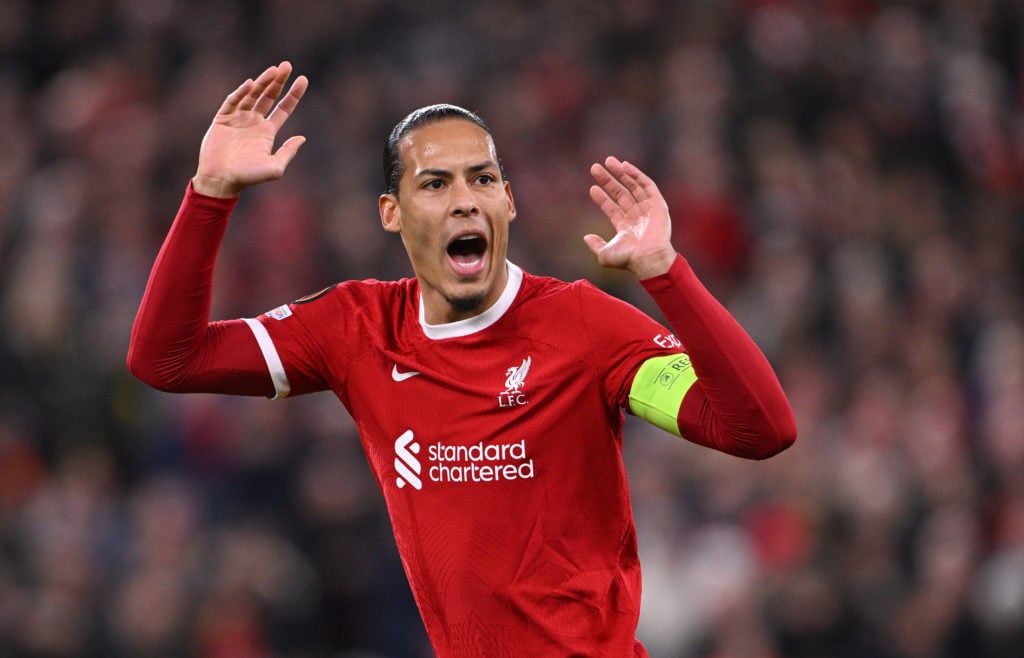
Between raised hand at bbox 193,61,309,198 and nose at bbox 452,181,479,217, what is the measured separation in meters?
0.43

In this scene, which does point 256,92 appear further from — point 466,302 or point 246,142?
point 466,302

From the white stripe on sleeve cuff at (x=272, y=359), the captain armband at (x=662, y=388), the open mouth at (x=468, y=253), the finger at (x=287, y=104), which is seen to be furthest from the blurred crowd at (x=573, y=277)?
the finger at (x=287, y=104)

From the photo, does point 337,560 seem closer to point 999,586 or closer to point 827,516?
point 827,516

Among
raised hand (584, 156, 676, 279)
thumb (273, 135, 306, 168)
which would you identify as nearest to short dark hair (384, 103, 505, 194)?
thumb (273, 135, 306, 168)

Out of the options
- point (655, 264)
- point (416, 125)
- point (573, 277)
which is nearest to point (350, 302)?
point (416, 125)

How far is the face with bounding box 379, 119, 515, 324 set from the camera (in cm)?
407

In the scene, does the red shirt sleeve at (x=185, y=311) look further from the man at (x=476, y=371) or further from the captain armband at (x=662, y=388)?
the captain armband at (x=662, y=388)

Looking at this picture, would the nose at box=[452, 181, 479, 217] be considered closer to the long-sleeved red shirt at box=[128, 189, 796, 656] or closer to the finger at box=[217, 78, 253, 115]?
the long-sleeved red shirt at box=[128, 189, 796, 656]

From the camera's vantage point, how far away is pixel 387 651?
7.98 meters

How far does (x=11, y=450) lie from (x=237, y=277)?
1.73 meters

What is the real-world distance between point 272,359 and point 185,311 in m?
0.31

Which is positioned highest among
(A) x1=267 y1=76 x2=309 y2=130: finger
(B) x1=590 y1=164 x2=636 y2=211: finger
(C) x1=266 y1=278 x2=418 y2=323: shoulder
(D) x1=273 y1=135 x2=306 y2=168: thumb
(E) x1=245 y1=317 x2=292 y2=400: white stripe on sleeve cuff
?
(A) x1=267 y1=76 x2=309 y2=130: finger

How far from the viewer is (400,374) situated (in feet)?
13.5

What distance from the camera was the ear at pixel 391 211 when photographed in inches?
169
